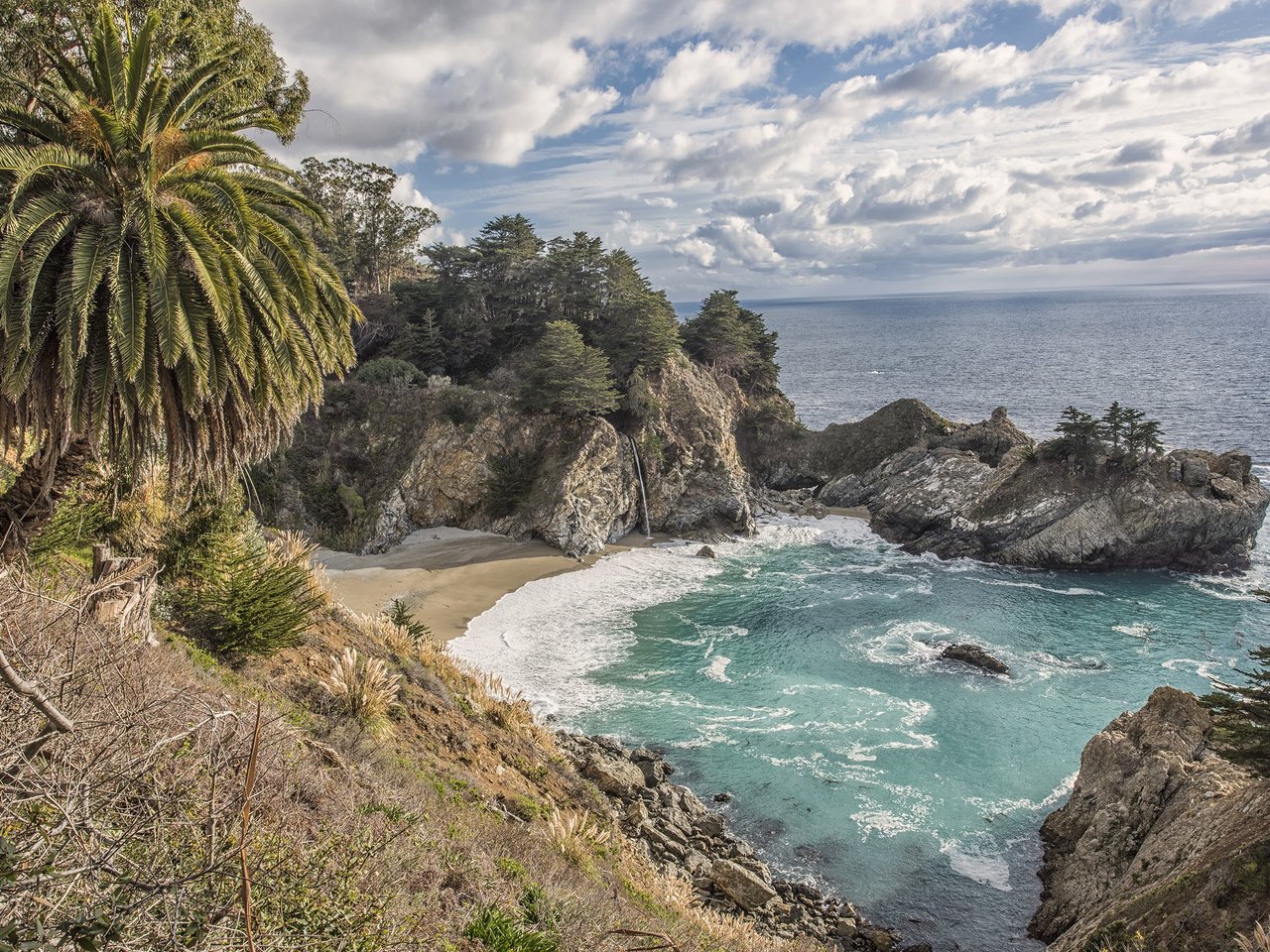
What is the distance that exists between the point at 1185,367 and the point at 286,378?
11247 cm

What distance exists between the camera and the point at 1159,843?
12.7 meters

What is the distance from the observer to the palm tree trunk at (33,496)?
29.4 ft

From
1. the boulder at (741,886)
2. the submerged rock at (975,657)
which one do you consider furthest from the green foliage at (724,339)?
the boulder at (741,886)

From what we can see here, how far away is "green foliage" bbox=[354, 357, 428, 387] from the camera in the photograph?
4006cm

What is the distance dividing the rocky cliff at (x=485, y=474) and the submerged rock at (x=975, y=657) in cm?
1590

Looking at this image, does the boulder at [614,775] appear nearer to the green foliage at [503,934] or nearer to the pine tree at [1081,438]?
the green foliage at [503,934]

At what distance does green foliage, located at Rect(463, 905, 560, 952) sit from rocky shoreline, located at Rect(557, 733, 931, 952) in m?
8.14

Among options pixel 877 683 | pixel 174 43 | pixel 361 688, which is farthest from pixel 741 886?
pixel 174 43

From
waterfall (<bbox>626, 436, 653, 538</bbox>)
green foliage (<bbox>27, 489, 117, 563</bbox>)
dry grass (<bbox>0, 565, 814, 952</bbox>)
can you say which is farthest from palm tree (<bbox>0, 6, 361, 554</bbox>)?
waterfall (<bbox>626, 436, 653, 538</bbox>)

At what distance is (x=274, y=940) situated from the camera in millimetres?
4734

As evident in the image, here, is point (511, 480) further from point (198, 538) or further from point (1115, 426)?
point (1115, 426)

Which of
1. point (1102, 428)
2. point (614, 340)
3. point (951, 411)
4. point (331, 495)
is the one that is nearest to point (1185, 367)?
point (951, 411)

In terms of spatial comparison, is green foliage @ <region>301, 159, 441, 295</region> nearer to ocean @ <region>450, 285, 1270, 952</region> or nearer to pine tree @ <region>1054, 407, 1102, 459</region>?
ocean @ <region>450, 285, 1270, 952</region>

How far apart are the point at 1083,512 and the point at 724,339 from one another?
25631 mm
